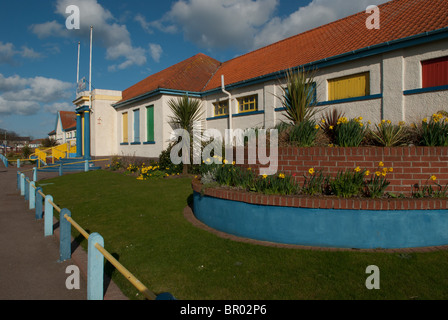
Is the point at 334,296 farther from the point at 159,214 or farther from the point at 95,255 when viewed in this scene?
the point at 159,214

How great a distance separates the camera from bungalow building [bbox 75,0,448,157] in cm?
802

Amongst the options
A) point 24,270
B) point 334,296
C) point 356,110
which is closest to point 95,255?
point 24,270

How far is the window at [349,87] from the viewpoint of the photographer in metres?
9.31

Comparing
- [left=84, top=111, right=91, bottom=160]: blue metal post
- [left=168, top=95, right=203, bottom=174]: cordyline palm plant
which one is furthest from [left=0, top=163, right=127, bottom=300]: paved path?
[left=84, top=111, right=91, bottom=160]: blue metal post

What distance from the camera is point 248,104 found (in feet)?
43.4

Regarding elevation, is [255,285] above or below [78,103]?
below

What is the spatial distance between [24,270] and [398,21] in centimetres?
1193

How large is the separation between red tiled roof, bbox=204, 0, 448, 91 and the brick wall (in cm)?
532

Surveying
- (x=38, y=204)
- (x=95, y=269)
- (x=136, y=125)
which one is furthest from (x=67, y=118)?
(x=95, y=269)

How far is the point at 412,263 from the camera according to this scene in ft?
12.0

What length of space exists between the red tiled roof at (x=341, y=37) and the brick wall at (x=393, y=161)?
5319 mm

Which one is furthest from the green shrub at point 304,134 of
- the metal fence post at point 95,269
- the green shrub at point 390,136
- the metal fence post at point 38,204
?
the metal fence post at point 38,204

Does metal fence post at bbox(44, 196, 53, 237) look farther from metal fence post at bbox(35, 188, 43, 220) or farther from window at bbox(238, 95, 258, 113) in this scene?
window at bbox(238, 95, 258, 113)
